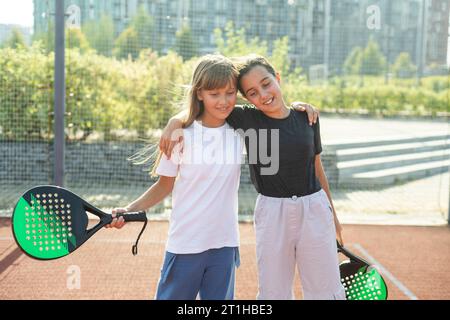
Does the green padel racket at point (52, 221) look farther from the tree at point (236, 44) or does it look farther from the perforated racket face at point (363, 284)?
the tree at point (236, 44)

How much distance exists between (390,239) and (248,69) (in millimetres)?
3503

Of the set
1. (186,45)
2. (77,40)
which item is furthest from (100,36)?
(186,45)

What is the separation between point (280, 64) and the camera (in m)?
7.81

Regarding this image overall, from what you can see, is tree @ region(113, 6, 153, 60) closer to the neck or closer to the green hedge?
the green hedge

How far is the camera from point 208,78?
7.42 ft

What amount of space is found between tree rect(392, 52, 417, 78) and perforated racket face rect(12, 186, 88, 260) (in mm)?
8723

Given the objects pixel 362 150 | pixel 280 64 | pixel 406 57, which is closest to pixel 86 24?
pixel 280 64

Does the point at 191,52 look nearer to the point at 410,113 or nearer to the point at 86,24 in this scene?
the point at 86,24

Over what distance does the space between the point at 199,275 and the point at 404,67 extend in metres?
9.11

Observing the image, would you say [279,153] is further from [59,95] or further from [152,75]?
[152,75]

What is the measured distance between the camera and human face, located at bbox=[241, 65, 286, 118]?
2318mm

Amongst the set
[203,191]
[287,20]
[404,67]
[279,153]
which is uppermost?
[287,20]

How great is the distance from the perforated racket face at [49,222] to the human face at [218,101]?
61 centimetres

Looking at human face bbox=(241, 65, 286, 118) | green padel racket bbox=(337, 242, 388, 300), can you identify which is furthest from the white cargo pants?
human face bbox=(241, 65, 286, 118)
